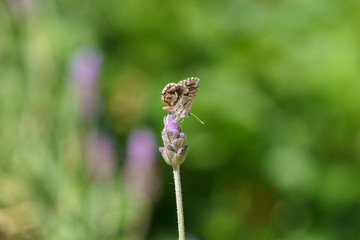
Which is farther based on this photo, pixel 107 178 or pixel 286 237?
pixel 286 237

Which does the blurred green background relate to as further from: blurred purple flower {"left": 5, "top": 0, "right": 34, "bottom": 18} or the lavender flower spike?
the lavender flower spike

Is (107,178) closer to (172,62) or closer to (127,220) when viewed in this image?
(127,220)

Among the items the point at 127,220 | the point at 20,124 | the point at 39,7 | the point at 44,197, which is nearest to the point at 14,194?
the point at 44,197

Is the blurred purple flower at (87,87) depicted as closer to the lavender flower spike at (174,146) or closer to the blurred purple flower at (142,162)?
the blurred purple flower at (142,162)

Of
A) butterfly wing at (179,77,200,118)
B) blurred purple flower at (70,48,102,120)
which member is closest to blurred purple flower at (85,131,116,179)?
blurred purple flower at (70,48,102,120)

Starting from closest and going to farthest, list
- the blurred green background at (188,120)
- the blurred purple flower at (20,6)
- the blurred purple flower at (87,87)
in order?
the blurred purple flower at (87,87) → the blurred green background at (188,120) → the blurred purple flower at (20,6)

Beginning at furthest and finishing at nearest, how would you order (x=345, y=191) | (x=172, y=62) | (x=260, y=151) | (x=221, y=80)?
1. (x=172, y=62)
2. (x=221, y=80)
3. (x=260, y=151)
4. (x=345, y=191)

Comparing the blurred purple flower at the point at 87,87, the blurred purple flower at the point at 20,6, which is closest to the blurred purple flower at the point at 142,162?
the blurred purple flower at the point at 87,87
